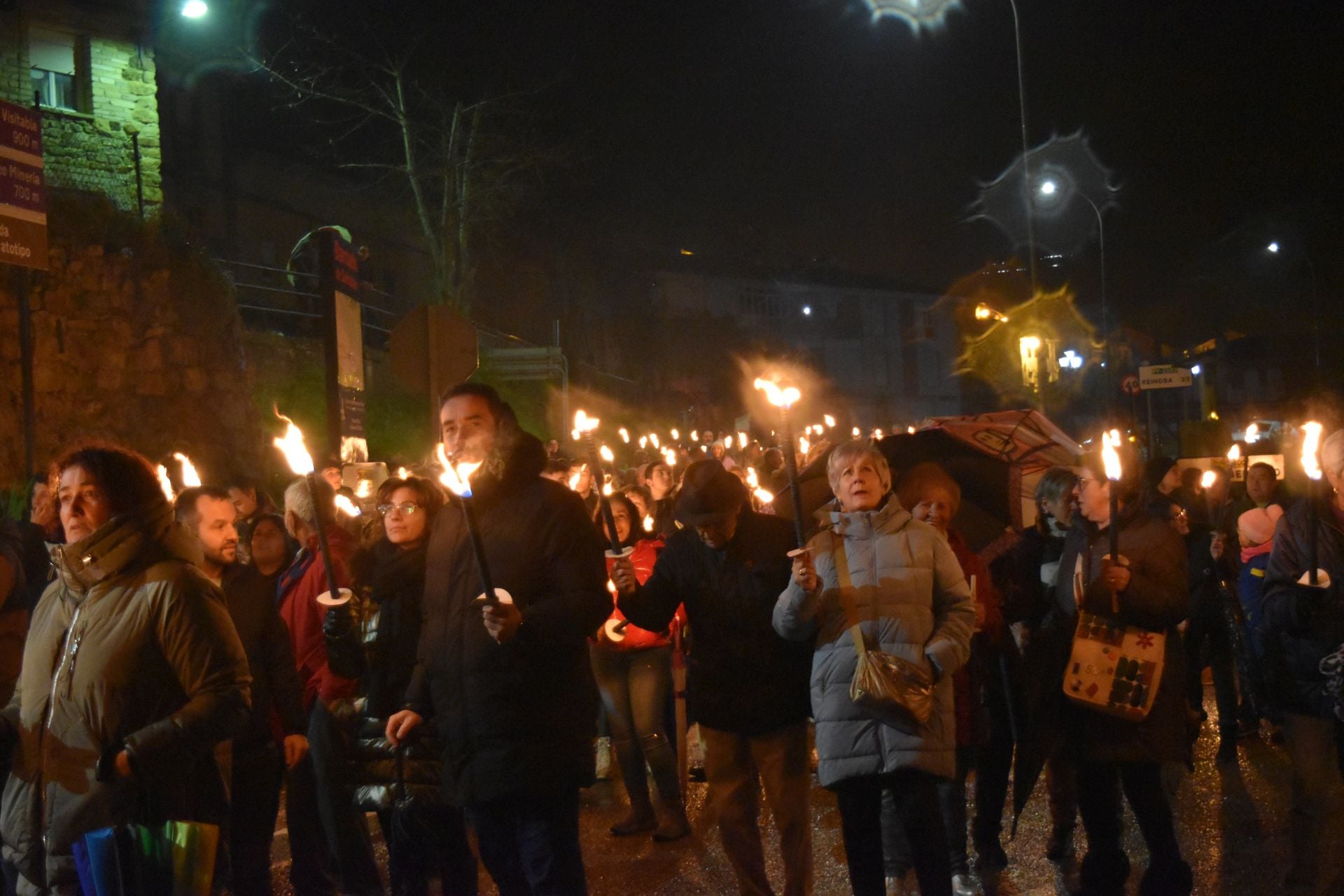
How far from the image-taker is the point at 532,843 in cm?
380

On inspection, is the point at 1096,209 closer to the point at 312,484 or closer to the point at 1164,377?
the point at 1164,377

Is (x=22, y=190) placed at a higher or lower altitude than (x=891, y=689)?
higher

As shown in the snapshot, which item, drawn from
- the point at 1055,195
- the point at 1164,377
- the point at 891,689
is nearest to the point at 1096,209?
the point at 1055,195


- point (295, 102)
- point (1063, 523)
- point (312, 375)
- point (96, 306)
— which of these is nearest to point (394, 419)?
point (312, 375)

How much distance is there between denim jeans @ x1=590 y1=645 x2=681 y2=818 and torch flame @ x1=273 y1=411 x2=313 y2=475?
3213 mm

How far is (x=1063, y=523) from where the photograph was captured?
5.72 m

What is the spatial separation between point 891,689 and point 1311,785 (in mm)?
2144

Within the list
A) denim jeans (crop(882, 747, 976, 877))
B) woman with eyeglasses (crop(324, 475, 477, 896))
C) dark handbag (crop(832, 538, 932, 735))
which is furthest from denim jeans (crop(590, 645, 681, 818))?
dark handbag (crop(832, 538, 932, 735))

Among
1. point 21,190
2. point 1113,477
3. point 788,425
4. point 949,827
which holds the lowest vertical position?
point 949,827

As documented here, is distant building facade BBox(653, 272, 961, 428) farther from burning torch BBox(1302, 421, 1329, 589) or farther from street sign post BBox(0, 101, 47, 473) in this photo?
burning torch BBox(1302, 421, 1329, 589)

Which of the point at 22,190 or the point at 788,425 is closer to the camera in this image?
the point at 788,425

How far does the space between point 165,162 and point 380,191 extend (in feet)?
23.3

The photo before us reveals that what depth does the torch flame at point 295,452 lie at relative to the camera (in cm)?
387

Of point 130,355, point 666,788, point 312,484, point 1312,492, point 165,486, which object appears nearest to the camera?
point 312,484
